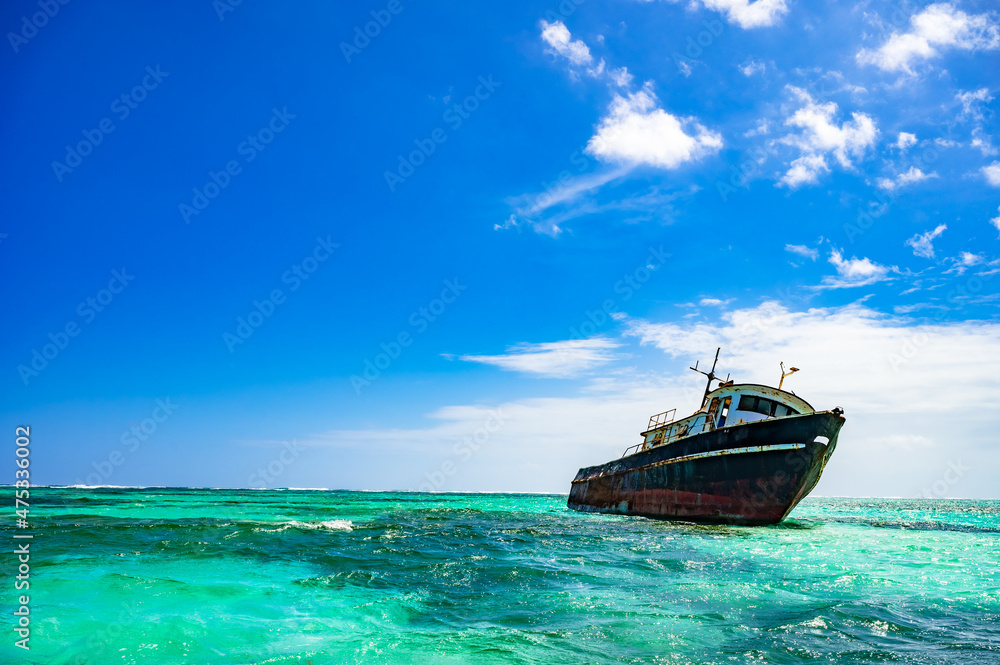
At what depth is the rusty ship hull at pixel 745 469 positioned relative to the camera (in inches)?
737

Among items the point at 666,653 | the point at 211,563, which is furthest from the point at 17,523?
the point at 666,653

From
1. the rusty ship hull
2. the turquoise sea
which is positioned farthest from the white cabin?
the turquoise sea

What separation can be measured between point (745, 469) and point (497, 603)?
14840mm

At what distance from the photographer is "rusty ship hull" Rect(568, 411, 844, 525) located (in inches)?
737

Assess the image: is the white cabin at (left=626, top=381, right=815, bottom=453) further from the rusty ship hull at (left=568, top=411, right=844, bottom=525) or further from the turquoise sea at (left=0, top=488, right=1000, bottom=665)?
the turquoise sea at (left=0, top=488, right=1000, bottom=665)

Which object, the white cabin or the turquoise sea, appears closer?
the turquoise sea

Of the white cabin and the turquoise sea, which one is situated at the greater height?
the white cabin

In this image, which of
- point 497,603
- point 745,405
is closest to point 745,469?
point 745,405

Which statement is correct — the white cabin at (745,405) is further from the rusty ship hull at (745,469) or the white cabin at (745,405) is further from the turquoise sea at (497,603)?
the turquoise sea at (497,603)

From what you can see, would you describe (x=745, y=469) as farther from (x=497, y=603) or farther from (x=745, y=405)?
(x=497, y=603)

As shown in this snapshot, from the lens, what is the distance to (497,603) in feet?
24.9

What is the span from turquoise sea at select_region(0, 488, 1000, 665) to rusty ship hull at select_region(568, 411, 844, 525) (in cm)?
467

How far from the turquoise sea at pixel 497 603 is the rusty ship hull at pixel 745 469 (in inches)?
184

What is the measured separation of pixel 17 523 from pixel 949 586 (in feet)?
83.6
